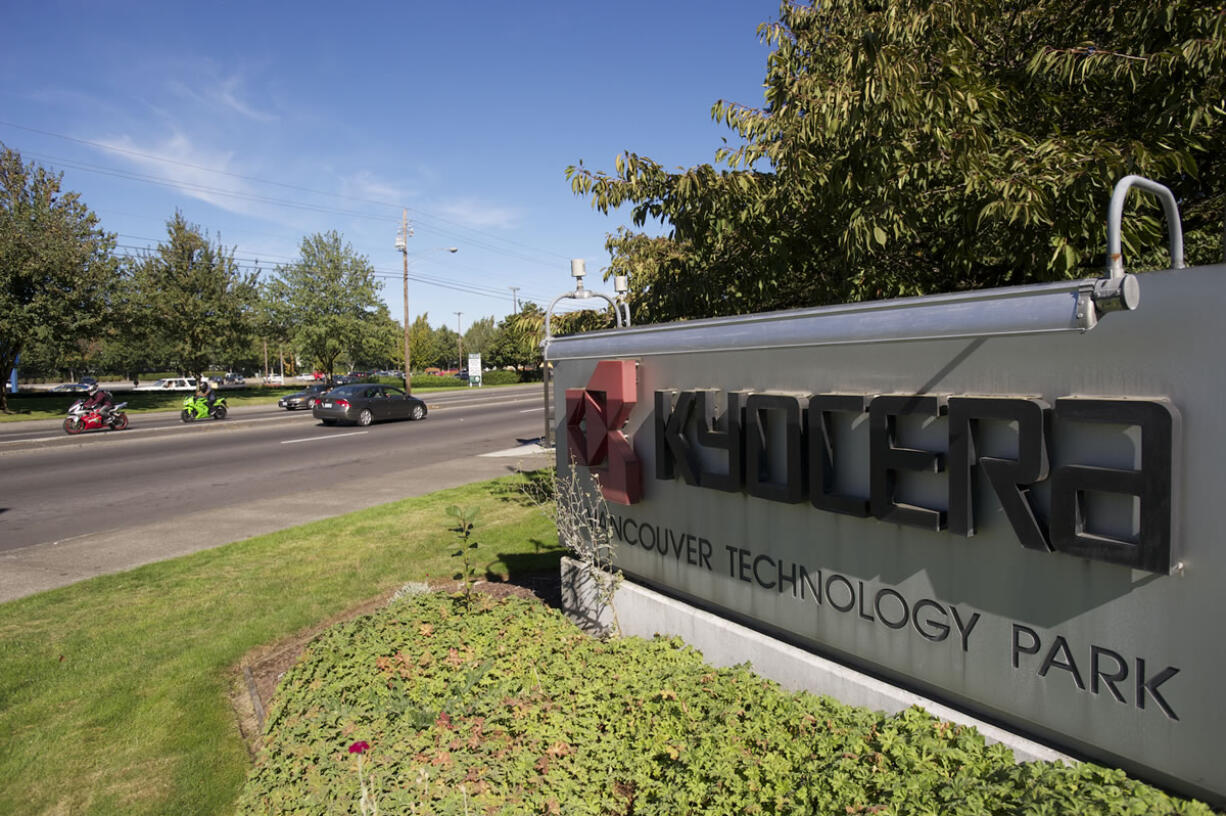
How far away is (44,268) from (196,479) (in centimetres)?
2352

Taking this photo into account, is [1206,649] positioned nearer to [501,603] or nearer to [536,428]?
[501,603]

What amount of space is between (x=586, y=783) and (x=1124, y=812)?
2.11 m

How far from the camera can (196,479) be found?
1343 centimetres

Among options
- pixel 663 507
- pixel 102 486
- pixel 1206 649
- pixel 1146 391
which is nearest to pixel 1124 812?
pixel 1206 649

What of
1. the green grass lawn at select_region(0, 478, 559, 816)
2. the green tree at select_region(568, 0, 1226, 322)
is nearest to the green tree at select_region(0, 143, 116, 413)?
the green grass lawn at select_region(0, 478, 559, 816)

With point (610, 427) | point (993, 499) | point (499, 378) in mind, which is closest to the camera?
point (993, 499)

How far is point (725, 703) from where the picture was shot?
12.1 ft

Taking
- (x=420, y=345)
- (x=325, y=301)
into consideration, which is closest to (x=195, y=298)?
(x=325, y=301)

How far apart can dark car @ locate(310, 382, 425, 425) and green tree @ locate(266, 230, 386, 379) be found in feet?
67.6

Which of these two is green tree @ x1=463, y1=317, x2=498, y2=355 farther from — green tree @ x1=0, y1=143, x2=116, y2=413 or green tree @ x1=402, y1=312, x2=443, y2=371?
green tree @ x1=0, y1=143, x2=116, y2=413

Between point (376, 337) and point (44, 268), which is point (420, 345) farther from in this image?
point (44, 268)

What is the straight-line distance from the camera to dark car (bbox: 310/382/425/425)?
2342 cm

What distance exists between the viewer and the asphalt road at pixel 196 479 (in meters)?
8.70

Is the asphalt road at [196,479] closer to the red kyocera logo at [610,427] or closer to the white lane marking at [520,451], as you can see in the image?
the white lane marking at [520,451]
